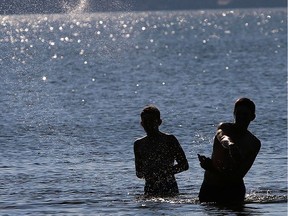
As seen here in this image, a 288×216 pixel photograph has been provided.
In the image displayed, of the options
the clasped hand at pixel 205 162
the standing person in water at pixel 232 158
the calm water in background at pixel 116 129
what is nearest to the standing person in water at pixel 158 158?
the calm water in background at pixel 116 129

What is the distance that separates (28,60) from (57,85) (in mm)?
31435

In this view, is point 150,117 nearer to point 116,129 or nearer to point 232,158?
point 232,158

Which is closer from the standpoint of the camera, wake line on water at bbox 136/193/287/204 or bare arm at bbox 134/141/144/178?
bare arm at bbox 134/141/144/178

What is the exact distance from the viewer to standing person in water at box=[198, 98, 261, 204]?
1477 centimetres

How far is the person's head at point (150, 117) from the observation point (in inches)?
615

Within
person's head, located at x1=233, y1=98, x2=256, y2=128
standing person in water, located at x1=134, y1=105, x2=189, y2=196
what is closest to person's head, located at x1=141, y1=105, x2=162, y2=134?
standing person in water, located at x1=134, y1=105, x2=189, y2=196

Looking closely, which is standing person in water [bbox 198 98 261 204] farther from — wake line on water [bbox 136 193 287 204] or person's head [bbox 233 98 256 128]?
wake line on water [bbox 136 193 287 204]

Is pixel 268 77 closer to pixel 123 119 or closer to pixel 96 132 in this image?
pixel 123 119

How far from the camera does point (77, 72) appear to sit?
60.1 meters

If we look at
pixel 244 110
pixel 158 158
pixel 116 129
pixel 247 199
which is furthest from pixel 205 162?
pixel 116 129

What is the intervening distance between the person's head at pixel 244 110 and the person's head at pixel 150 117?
1169 mm

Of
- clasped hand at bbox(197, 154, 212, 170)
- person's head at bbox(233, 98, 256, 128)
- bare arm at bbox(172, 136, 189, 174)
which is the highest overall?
person's head at bbox(233, 98, 256, 128)

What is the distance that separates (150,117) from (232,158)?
4.39ft

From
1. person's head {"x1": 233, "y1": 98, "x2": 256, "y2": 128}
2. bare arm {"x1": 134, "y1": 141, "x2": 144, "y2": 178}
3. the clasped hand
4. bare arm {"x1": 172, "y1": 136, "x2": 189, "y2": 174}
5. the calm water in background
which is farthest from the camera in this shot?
the calm water in background
